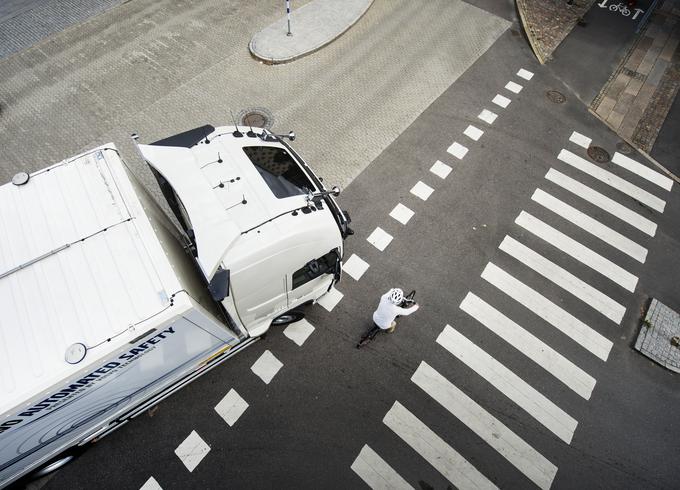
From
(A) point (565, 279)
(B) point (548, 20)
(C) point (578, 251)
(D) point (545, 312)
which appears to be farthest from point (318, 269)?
(B) point (548, 20)

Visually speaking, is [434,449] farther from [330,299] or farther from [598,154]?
[598,154]

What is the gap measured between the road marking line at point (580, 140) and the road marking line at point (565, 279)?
15.4ft

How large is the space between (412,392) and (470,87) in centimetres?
1031

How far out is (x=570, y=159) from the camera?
11367 millimetres

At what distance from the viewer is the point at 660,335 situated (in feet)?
28.4

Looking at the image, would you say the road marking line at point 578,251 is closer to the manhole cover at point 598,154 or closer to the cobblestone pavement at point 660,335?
the cobblestone pavement at point 660,335

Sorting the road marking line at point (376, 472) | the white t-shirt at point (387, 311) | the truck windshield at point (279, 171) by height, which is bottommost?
the road marking line at point (376, 472)

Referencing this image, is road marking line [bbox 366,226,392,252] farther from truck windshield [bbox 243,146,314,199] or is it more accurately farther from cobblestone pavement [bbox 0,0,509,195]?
truck windshield [bbox 243,146,314,199]

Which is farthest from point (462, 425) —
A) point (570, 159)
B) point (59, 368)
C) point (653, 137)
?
point (653, 137)

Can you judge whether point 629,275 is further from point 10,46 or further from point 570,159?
point 10,46

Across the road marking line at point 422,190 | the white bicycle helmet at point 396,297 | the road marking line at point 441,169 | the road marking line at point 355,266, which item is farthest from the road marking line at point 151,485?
the road marking line at point 441,169

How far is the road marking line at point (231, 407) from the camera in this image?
288 inches

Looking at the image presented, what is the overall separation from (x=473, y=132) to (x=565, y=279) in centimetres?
521

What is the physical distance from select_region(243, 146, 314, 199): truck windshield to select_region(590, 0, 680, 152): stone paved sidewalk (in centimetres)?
1121
